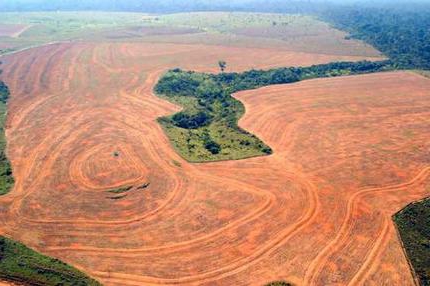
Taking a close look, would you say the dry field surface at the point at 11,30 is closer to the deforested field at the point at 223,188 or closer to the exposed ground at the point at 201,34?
the exposed ground at the point at 201,34

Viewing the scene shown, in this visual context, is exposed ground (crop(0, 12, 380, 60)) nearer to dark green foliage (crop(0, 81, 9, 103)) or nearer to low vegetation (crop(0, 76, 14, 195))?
dark green foliage (crop(0, 81, 9, 103))

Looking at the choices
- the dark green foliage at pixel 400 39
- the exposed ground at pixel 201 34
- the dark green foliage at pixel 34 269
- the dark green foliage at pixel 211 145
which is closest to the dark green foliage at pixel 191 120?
the dark green foliage at pixel 211 145

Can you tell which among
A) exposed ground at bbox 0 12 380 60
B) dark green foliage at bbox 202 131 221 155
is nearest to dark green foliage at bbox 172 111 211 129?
dark green foliage at bbox 202 131 221 155

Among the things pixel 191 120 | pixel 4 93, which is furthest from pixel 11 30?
pixel 191 120

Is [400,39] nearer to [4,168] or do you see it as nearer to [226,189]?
[226,189]

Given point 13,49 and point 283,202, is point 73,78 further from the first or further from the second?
point 283,202

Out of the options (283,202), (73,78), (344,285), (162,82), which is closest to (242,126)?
(283,202)
